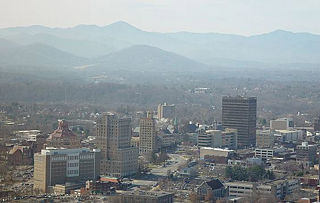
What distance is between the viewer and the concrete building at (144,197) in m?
23.9

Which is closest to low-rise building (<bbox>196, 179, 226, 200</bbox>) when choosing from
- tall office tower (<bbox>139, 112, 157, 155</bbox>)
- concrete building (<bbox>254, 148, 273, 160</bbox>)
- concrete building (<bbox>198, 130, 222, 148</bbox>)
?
concrete building (<bbox>254, 148, 273, 160</bbox>)

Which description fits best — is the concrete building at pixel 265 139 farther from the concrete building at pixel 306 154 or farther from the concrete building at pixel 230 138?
the concrete building at pixel 306 154

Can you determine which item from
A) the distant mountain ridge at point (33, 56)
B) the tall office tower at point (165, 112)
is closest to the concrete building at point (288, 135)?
the tall office tower at point (165, 112)

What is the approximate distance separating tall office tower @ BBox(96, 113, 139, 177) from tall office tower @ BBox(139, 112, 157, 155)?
6045 mm

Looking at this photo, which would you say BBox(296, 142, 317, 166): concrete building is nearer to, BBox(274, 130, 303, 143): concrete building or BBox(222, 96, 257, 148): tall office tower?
BBox(222, 96, 257, 148): tall office tower

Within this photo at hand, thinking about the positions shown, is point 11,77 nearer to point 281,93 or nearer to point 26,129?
point 26,129

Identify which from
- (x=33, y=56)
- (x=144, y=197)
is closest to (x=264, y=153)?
(x=144, y=197)

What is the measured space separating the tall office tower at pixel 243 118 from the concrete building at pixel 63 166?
46.0 feet

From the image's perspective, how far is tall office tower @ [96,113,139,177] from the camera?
1246 inches

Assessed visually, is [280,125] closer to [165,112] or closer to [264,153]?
[165,112]

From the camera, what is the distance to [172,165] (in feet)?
116

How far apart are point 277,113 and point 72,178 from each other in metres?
35.1

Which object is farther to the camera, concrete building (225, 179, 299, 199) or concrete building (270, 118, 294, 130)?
concrete building (270, 118, 294, 130)

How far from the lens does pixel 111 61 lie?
4818 inches
